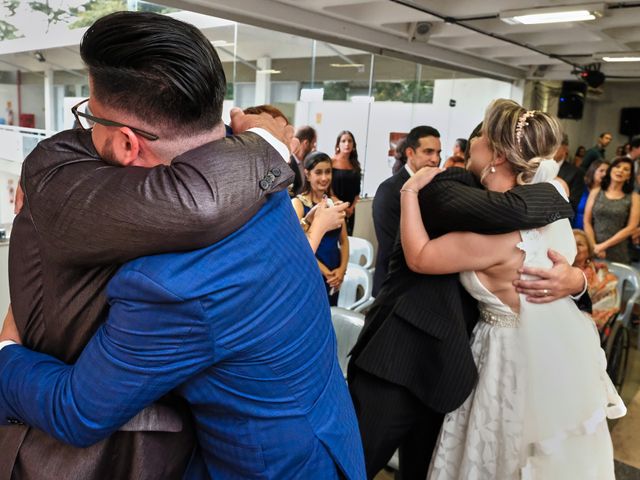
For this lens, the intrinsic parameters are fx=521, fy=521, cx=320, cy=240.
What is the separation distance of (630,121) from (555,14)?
9.30 m

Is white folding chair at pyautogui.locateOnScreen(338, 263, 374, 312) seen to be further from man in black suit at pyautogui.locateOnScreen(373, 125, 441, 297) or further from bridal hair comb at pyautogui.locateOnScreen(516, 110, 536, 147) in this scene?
bridal hair comb at pyautogui.locateOnScreen(516, 110, 536, 147)

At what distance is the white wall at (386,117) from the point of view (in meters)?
5.59

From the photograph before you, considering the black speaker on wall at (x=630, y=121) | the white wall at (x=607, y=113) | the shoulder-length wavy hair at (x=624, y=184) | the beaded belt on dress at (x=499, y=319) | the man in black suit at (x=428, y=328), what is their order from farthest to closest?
the white wall at (x=607, y=113) < the black speaker on wall at (x=630, y=121) < the shoulder-length wavy hair at (x=624, y=184) < the beaded belt on dress at (x=499, y=319) < the man in black suit at (x=428, y=328)

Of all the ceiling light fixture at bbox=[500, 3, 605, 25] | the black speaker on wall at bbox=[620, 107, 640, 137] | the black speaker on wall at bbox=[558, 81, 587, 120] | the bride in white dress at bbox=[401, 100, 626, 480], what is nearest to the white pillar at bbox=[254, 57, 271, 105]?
the ceiling light fixture at bbox=[500, 3, 605, 25]

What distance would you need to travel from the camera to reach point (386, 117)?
6.12 metres

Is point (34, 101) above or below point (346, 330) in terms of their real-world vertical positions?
above

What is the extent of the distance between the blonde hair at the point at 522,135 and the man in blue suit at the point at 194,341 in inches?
34.2

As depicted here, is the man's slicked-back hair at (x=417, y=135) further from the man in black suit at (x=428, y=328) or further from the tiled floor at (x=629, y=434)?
the tiled floor at (x=629, y=434)

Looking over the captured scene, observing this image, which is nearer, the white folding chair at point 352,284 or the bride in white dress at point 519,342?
the bride in white dress at point 519,342

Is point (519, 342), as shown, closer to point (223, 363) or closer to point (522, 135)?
point (522, 135)

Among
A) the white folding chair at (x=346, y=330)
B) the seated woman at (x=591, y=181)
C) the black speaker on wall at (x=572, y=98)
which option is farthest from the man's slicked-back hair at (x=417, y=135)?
the black speaker on wall at (x=572, y=98)

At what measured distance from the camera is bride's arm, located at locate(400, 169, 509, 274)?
146 cm

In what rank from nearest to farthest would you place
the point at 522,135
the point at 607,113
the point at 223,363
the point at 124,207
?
1. the point at 124,207
2. the point at 223,363
3. the point at 522,135
4. the point at 607,113

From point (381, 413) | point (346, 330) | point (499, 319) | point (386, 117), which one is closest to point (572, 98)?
point (386, 117)
